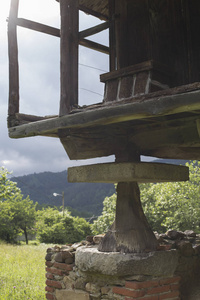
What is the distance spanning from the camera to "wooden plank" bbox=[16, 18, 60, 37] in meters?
5.17

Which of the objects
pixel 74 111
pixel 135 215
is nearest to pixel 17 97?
pixel 74 111

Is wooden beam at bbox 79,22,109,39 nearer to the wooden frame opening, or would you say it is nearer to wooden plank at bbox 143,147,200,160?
the wooden frame opening

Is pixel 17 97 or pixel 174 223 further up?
pixel 17 97

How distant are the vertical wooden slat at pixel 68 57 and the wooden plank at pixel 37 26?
722 mm

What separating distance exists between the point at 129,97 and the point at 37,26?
83.4 inches

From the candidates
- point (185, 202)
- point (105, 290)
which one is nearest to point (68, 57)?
point (105, 290)

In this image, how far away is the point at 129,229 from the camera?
465 centimetres

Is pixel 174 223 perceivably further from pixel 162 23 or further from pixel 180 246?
pixel 162 23

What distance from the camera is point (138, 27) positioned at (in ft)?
15.7

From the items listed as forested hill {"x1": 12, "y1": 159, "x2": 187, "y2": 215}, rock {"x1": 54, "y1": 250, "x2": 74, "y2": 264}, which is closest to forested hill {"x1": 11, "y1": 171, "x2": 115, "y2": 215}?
forested hill {"x1": 12, "y1": 159, "x2": 187, "y2": 215}

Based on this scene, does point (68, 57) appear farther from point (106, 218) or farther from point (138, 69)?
point (106, 218)

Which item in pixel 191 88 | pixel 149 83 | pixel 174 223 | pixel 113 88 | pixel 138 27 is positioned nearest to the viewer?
pixel 191 88

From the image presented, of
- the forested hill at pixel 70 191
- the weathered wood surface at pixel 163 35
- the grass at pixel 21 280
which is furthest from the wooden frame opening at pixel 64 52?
the forested hill at pixel 70 191

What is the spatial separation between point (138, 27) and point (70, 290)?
141 inches
